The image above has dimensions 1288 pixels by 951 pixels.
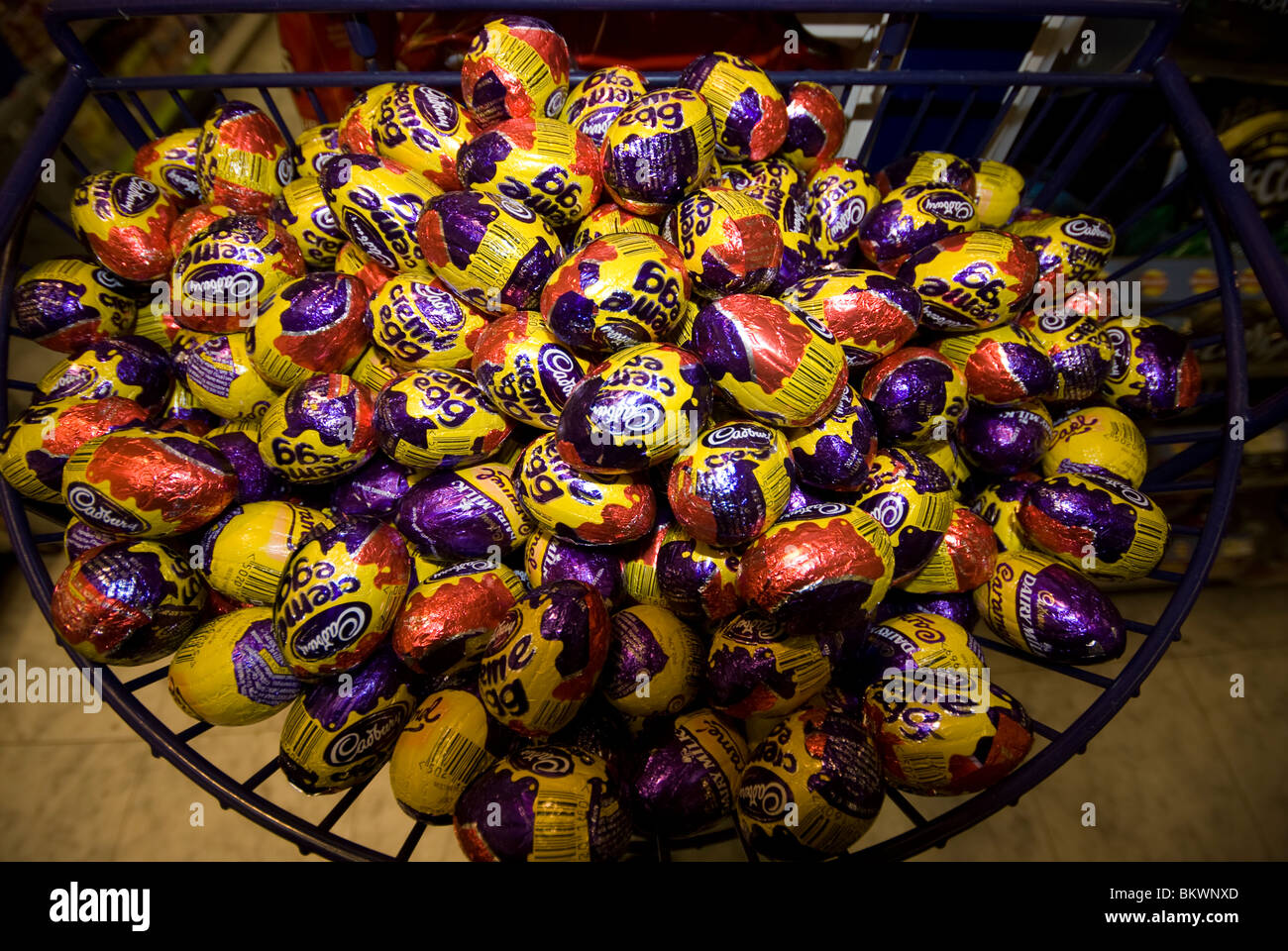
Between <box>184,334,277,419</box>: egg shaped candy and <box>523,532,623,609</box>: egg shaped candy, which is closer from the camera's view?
<box>523,532,623,609</box>: egg shaped candy

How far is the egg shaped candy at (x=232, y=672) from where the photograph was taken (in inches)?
57.2

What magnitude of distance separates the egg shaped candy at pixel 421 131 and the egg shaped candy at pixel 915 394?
115 cm

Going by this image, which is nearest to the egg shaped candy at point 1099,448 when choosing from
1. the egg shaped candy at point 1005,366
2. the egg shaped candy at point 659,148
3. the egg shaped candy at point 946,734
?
the egg shaped candy at point 1005,366

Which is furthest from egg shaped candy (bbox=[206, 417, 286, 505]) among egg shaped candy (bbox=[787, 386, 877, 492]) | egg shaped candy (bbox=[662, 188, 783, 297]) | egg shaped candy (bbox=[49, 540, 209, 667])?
egg shaped candy (bbox=[787, 386, 877, 492])

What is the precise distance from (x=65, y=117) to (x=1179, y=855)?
3.89 m

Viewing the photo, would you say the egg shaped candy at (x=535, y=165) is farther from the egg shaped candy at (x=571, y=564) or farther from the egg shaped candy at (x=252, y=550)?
the egg shaped candy at (x=252, y=550)

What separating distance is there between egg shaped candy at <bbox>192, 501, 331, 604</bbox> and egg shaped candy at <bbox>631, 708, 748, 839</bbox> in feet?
2.95

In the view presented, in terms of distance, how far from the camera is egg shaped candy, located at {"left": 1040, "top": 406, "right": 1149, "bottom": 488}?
167cm

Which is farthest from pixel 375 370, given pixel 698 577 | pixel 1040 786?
pixel 1040 786

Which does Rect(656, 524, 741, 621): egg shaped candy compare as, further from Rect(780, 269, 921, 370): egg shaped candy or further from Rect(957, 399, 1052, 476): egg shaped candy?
Rect(957, 399, 1052, 476): egg shaped candy

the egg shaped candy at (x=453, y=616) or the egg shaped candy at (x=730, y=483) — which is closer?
the egg shaped candy at (x=730, y=483)

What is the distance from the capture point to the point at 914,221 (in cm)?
164
